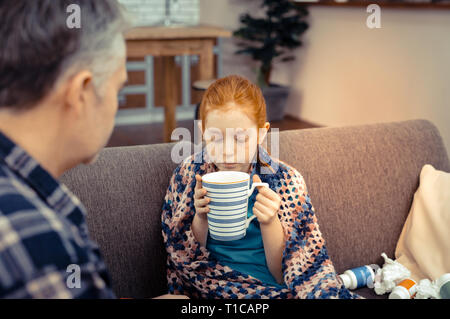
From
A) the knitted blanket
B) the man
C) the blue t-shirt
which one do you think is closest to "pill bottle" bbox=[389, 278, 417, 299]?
the knitted blanket

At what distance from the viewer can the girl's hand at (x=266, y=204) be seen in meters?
1.09

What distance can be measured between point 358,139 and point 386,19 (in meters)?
2.64

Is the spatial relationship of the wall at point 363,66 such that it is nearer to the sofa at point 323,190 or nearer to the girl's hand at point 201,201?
the sofa at point 323,190

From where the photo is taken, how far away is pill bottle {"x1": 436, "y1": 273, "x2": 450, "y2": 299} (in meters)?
1.30

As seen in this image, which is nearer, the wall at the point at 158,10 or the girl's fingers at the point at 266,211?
the girl's fingers at the point at 266,211

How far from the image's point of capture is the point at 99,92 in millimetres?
659

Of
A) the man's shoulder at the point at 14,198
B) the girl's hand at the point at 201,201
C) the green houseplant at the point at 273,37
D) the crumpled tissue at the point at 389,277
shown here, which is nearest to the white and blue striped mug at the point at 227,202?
the girl's hand at the point at 201,201

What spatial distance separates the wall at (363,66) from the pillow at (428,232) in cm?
212

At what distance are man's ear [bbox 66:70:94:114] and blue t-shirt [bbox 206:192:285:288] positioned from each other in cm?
71

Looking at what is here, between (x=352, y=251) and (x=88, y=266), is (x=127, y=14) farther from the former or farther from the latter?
(x=352, y=251)

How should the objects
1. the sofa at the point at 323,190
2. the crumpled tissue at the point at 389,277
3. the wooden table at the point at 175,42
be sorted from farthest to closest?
the wooden table at the point at 175,42
the crumpled tissue at the point at 389,277
the sofa at the point at 323,190

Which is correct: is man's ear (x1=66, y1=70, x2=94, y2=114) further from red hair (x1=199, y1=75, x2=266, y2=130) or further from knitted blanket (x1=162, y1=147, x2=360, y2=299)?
knitted blanket (x1=162, y1=147, x2=360, y2=299)

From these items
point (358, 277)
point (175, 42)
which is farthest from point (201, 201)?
point (175, 42)
